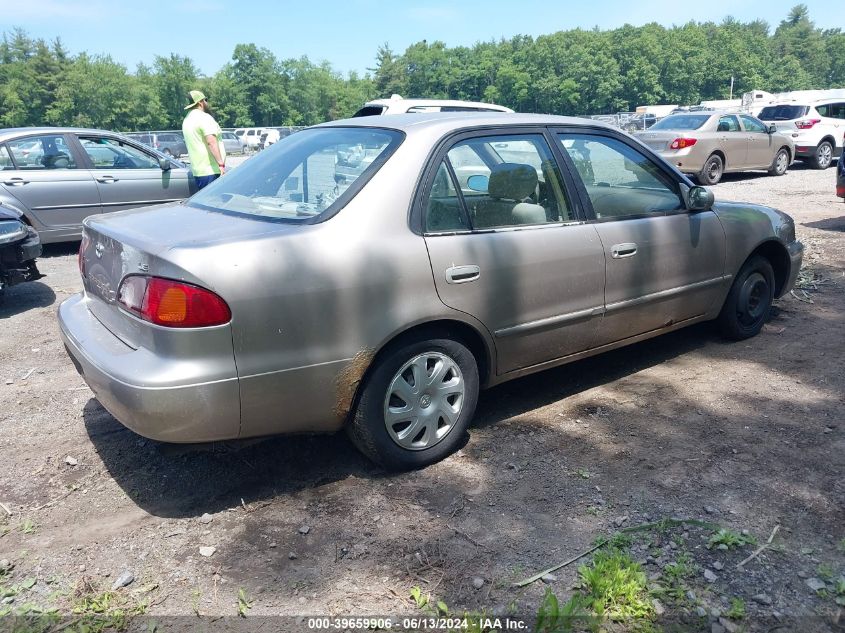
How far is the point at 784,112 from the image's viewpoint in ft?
59.7

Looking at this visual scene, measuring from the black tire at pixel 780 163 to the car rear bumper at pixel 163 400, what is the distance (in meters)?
16.4

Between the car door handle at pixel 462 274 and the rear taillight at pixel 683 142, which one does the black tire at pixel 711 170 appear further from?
the car door handle at pixel 462 274

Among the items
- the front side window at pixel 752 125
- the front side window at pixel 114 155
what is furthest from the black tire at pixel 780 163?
the front side window at pixel 114 155

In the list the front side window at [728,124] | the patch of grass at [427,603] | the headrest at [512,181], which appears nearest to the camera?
the patch of grass at [427,603]

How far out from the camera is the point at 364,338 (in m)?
3.03

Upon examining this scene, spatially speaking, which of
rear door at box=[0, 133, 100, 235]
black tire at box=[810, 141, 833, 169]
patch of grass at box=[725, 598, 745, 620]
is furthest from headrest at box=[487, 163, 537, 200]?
black tire at box=[810, 141, 833, 169]

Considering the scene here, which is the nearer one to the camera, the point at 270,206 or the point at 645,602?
the point at 645,602

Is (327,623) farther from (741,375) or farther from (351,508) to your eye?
(741,375)

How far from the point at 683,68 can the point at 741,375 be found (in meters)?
122

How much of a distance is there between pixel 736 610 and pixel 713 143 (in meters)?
13.7

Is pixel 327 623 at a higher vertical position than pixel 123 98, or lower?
lower

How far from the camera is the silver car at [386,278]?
278 centimetres

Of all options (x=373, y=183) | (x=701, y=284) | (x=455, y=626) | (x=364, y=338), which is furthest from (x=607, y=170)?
(x=455, y=626)

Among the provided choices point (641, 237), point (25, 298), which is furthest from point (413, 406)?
point (25, 298)
